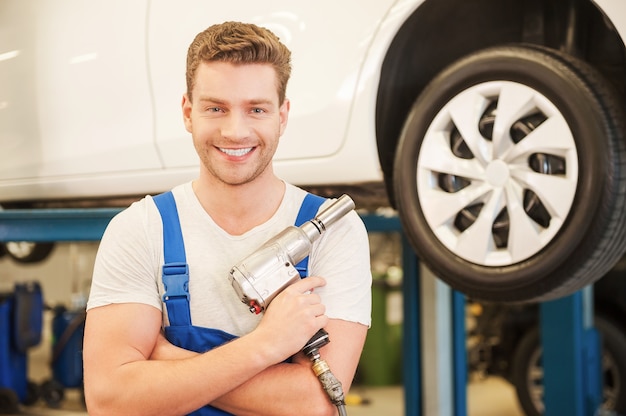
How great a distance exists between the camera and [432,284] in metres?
2.38

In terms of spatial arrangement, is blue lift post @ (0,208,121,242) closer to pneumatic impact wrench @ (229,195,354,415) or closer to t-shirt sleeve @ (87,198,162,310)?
t-shirt sleeve @ (87,198,162,310)

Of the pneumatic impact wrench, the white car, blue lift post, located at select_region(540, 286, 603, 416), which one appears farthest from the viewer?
blue lift post, located at select_region(540, 286, 603, 416)

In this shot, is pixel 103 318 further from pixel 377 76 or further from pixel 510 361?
pixel 510 361

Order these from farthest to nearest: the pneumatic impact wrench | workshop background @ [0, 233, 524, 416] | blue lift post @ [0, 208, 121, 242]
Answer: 1. workshop background @ [0, 233, 524, 416]
2. blue lift post @ [0, 208, 121, 242]
3. the pneumatic impact wrench

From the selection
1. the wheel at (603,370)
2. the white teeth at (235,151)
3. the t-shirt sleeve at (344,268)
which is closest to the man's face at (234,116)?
the white teeth at (235,151)

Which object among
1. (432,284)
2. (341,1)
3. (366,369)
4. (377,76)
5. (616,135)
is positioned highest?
(341,1)

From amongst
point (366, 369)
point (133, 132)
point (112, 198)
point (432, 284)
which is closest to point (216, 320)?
point (133, 132)

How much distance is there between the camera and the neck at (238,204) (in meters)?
0.81

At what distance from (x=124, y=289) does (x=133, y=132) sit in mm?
437

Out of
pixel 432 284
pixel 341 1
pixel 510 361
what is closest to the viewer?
pixel 341 1

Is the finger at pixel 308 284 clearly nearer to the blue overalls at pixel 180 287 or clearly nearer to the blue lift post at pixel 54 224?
the blue overalls at pixel 180 287

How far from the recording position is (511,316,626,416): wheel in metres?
3.02

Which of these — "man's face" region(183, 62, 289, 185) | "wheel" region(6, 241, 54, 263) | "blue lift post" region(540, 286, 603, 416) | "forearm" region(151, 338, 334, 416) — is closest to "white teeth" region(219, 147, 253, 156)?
"man's face" region(183, 62, 289, 185)

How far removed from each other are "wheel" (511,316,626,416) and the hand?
256 centimetres
